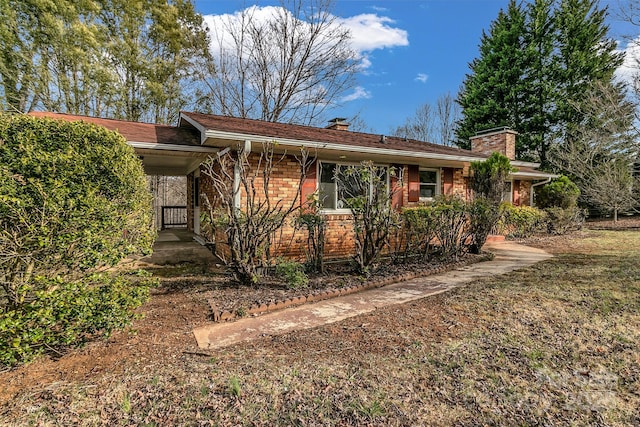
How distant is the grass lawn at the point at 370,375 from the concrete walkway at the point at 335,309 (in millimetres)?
229

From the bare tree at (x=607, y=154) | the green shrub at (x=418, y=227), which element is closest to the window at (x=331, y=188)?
the green shrub at (x=418, y=227)

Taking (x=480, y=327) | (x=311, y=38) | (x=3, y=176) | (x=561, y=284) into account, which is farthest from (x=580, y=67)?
(x=3, y=176)

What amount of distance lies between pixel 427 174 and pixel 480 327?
7.03 metres

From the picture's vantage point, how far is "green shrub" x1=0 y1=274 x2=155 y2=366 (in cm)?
248

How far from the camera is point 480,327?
3641 mm

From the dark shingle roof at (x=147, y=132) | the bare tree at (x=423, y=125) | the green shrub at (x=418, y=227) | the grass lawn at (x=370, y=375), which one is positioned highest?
the bare tree at (x=423, y=125)

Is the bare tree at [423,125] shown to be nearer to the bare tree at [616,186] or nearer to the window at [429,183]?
the bare tree at [616,186]

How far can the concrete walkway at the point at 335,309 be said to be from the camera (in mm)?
3590

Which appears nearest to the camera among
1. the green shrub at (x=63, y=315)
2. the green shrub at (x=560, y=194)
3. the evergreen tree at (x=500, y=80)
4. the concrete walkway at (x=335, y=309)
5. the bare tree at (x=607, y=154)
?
the green shrub at (x=63, y=315)

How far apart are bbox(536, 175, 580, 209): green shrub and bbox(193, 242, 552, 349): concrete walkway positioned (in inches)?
311

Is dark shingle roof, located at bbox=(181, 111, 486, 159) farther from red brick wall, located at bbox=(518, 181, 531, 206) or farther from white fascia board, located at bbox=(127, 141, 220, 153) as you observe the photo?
red brick wall, located at bbox=(518, 181, 531, 206)

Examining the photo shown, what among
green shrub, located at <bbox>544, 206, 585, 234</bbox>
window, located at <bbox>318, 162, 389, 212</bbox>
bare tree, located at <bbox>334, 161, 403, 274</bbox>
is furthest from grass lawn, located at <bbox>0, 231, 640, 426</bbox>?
green shrub, located at <bbox>544, 206, 585, 234</bbox>

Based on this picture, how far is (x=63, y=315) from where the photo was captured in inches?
104

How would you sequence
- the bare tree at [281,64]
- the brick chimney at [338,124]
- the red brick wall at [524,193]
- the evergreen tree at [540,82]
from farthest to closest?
1. the evergreen tree at [540,82]
2. the bare tree at [281,64]
3. the red brick wall at [524,193]
4. the brick chimney at [338,124]
